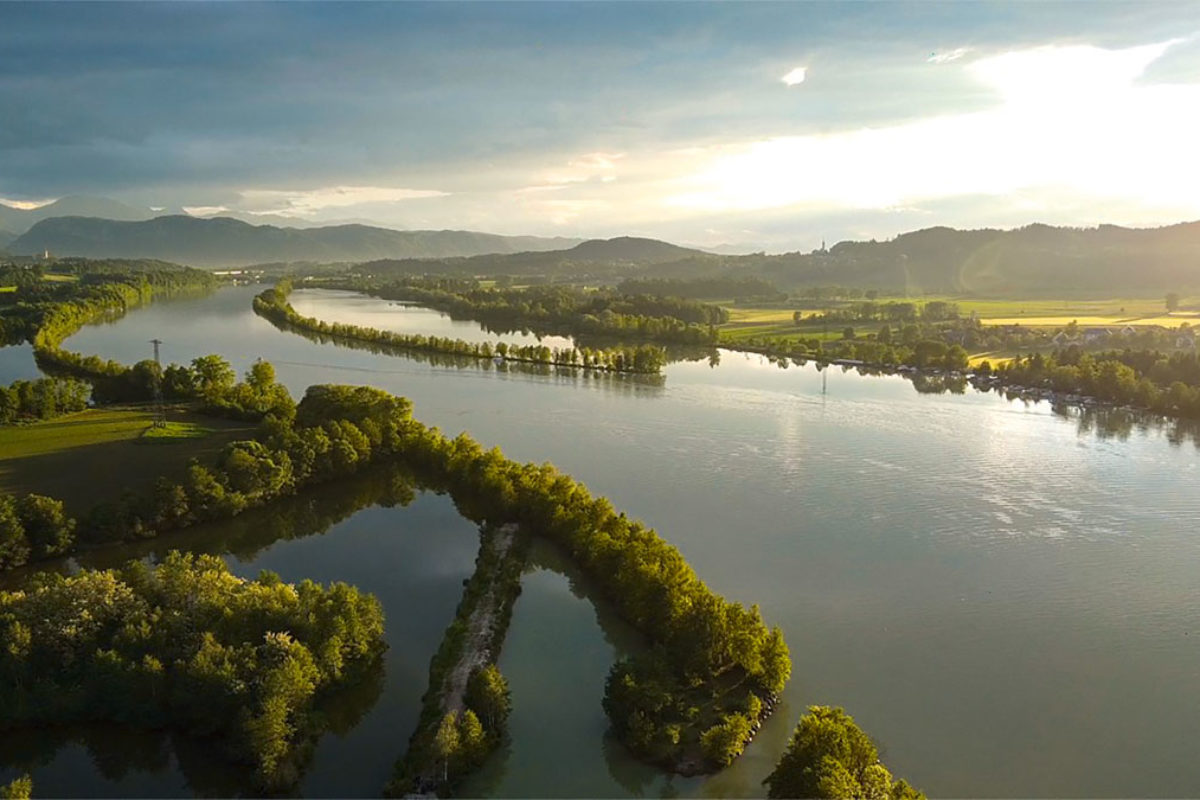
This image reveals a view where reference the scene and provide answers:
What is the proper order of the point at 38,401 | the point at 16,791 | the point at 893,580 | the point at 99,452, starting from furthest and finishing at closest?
1. the point at 38,401
2. the point at 99,452
3. the point at 893,580
4. the point at 16,791

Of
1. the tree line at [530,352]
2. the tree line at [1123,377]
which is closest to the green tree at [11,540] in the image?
the tree line at [530,352]

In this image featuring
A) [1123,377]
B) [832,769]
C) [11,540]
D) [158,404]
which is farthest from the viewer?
[1123,377]

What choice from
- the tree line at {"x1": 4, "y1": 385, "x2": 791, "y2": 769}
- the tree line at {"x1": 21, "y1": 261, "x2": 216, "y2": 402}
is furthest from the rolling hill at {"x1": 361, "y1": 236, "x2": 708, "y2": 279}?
the tree line at {"x1": 4, "y1": 385, "x2": 791, "y2": 769}

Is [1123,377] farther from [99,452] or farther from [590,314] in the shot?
[99,452]

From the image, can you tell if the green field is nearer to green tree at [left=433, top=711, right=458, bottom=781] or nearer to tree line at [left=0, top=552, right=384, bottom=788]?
tree line at [left=0, top=552, right=384, bottom=788]

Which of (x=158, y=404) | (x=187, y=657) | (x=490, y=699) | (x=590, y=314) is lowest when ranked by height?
(x=490, y=699)

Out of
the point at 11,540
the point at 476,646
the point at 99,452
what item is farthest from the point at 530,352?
the point at 476,646

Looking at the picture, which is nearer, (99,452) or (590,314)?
(99,452)
